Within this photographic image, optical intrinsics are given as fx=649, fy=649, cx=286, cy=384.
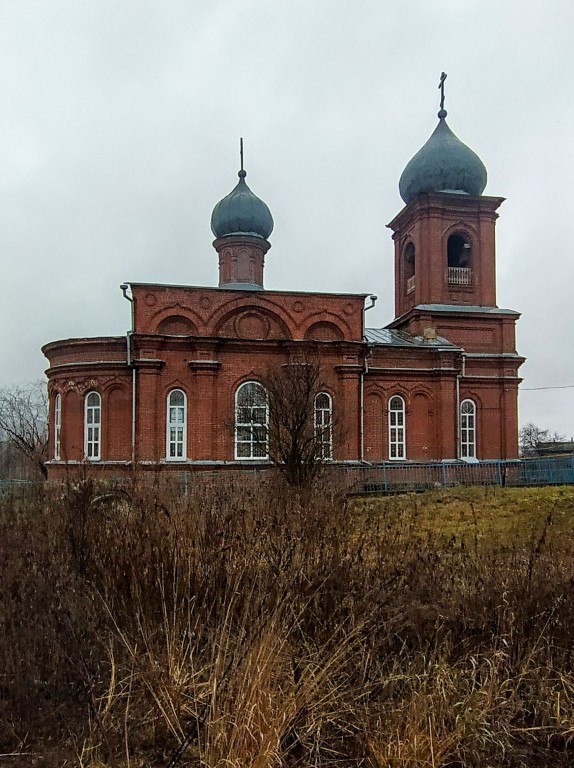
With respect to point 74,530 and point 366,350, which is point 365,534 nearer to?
point 74,530

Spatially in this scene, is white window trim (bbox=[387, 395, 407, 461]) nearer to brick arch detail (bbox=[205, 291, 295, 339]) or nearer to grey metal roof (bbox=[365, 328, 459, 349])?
grey metal roof (bbox=[365, 328, 459, 349])

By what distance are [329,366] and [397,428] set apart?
361cm

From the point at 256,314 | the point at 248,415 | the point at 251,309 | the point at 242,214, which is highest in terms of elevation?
the point at 242,214

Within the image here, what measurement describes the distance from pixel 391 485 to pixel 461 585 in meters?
16.3

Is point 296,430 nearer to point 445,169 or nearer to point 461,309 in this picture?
point 461,309

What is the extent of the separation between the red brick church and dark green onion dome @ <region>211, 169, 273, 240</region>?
761cm

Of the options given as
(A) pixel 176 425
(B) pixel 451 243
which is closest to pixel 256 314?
(A) pixel 176 425

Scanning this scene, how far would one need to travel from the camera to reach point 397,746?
3299mm

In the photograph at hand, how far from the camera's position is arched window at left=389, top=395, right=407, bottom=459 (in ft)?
76.8

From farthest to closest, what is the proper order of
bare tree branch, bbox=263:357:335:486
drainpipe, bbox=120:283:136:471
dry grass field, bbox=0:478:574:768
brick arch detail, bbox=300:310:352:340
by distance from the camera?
brick arch detail, bbox=300:310:352:340 → drainpipe, bbox=120:283:136:471 → bare tree branch, bbox=263:357:335:486 → dry grass field, bbox=0:478:574:768

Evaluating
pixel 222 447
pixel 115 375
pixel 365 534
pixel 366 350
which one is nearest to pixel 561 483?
pixel 366 350

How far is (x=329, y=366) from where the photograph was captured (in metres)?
22.3

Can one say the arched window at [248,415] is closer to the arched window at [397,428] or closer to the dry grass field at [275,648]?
the arched window at [397,428]

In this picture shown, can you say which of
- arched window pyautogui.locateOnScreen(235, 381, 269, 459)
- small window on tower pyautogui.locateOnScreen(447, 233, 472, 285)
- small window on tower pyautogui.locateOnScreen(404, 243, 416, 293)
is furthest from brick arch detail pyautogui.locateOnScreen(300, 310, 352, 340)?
small window on tower pyautogui.locateOnScreen(404, 243, 416, 293)
